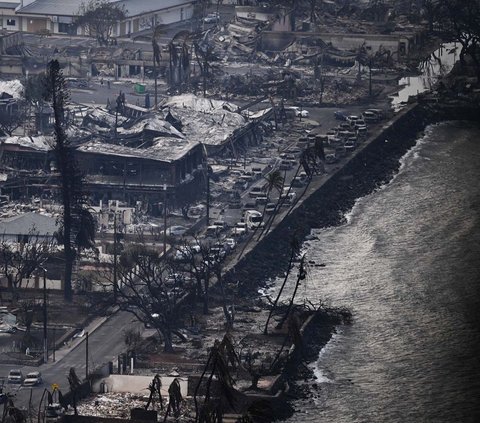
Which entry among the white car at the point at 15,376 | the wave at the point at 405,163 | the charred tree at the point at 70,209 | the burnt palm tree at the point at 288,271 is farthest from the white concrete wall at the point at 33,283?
the wave at the point at 405,163

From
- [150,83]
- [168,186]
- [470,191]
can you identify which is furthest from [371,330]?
[150,83]

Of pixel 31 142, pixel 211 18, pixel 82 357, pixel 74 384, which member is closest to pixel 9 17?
pixel 211 18

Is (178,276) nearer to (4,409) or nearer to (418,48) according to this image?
(4,409)

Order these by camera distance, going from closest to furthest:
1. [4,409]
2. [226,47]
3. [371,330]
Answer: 1. [4,409]
2. [371,330]
3. [226,47]

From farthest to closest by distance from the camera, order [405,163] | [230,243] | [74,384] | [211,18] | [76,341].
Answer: [211,18]
[405,163]
[230,243]
[76,341]
[74,384]

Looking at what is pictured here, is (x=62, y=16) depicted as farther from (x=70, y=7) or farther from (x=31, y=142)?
(x=31, y=142)

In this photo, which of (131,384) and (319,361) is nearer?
(131,384)

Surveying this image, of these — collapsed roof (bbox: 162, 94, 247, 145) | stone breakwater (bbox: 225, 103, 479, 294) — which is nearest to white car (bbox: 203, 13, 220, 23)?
stone breakwater (bbox: 225, 103, 479, 294)
